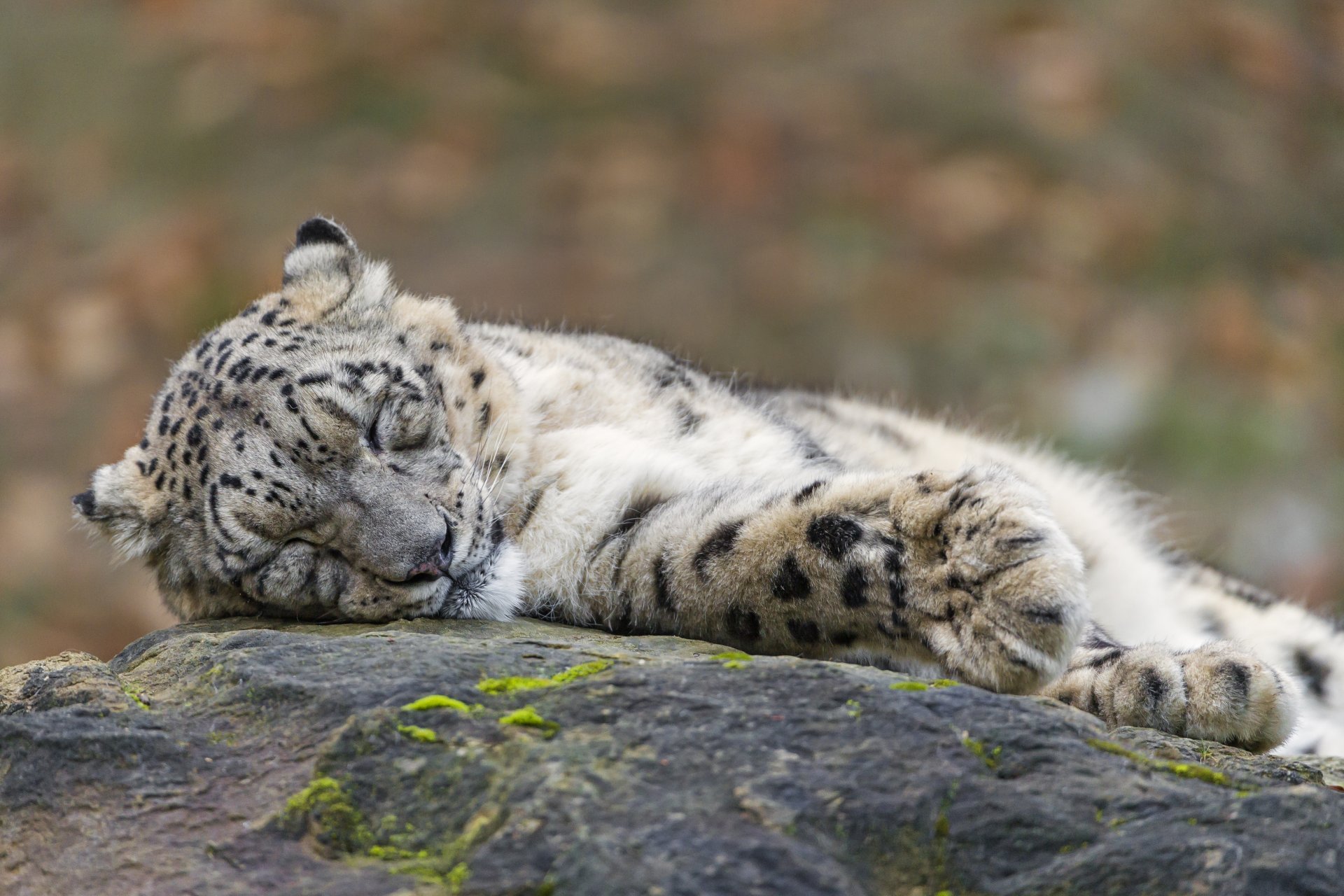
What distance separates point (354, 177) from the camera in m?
13.2

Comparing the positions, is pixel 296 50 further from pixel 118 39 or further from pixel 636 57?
pixel 636 57

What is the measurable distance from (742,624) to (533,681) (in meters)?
1.02

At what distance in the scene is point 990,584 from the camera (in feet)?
12.1

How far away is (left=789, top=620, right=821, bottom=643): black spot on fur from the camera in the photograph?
4.04 m

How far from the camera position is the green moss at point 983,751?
9.68 feet

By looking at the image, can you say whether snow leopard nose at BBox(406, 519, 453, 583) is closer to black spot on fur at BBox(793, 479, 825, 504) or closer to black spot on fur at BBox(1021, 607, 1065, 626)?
black spot on fur at BBox(793, 479, 825, 504)

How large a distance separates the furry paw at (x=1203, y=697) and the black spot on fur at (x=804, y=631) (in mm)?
812

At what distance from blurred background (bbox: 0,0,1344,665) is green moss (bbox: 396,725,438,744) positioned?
7.82 m

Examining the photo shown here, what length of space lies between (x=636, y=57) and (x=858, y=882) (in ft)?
40.7

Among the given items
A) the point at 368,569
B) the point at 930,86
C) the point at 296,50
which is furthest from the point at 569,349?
the point at 296,50

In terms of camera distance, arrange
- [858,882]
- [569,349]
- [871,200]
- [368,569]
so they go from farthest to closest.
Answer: [871,200] → [569,349] → [368,569] → [858,882]

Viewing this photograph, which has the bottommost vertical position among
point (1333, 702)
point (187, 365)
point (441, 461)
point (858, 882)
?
point (858, 882)

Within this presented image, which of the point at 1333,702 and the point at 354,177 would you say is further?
the point at 354,177

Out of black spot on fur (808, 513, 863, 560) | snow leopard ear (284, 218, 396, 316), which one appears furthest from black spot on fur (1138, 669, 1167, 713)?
snow leopard ear (284, 218, 396, 316)
